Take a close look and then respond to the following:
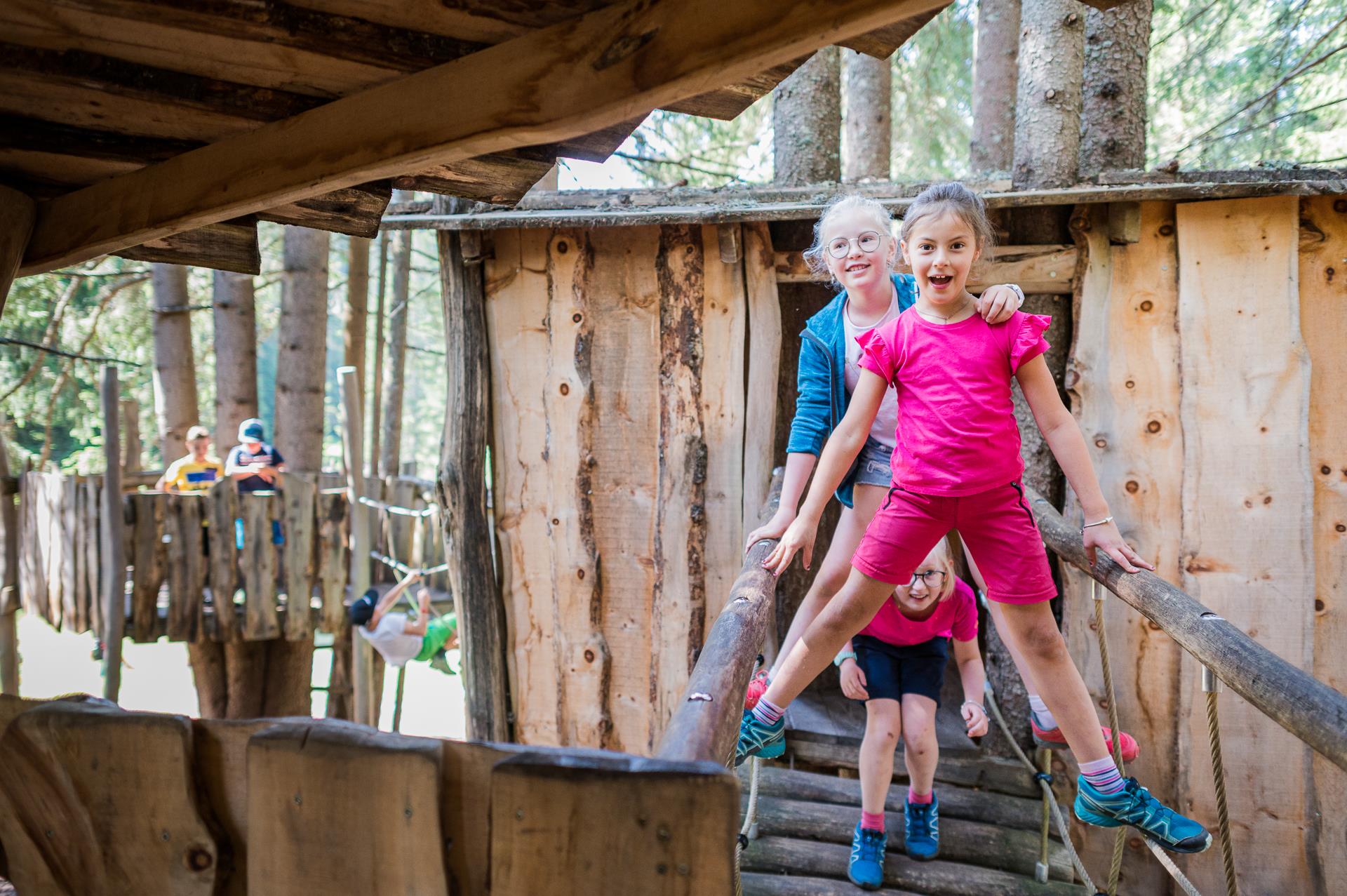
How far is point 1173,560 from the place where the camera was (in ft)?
12.9

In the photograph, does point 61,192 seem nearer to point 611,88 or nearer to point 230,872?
point 611,88

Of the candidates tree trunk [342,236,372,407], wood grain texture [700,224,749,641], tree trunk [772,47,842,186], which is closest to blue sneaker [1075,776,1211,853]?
wood grain texture [700,224,749,641]

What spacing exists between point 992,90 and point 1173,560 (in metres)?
4.57

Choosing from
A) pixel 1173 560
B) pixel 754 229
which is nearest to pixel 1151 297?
pixel 1173 560

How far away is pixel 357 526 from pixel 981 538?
6.48m

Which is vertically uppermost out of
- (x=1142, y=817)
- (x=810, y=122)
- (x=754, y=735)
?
(x=810, y=122)

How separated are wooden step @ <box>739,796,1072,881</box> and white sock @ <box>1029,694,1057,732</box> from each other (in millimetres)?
587

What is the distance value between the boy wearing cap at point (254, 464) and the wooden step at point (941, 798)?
18.6 feet

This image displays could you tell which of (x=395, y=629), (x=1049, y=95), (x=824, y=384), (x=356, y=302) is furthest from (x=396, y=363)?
(x=824, y=384)

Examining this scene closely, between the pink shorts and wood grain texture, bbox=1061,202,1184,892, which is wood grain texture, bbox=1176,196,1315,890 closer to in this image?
wood grain texture, bbox=1061,202,1184,892

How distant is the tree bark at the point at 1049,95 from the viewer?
13.1 feet

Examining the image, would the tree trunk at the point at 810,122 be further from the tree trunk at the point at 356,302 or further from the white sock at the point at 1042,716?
the tree trunk at the point at 356,302

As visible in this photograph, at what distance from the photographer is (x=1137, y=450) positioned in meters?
3.98

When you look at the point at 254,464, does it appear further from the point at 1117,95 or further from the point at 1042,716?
the point at 1117,95
